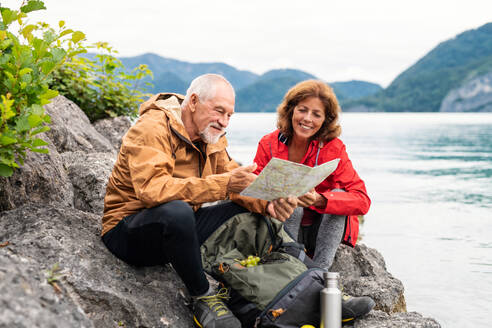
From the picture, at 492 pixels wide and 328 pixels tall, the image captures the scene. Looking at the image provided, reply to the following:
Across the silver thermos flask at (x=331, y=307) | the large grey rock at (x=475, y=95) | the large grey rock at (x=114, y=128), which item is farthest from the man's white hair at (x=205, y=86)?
the large grey rock at (x=475, y=95)

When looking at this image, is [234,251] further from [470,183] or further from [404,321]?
[470,183]

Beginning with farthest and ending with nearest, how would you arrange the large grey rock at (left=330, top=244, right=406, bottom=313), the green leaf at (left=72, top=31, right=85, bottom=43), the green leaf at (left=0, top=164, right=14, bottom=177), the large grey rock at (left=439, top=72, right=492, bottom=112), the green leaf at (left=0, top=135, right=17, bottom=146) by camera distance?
the large grey rock at (left=439, top=72, right=492, bottom=112) < the large grey rock at (left=330, top=244, right=406, bottom=313) < the green leaf at (left=72, top=31, right=85, bottom=43) < the green leaf at (left=0, top=164, right=14, bottom=177) < the green leaf at (left=0, top=135, right=17, bottom=146)

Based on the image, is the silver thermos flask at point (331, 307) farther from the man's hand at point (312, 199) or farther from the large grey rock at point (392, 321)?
the man's hand at point (312, 199)

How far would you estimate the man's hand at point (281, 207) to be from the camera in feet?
11.8

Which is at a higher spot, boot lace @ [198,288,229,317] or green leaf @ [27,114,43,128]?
green leaf @ [27,114,43,128]

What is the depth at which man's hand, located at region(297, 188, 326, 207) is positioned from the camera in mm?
4023

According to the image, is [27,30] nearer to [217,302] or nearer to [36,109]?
[36,109]

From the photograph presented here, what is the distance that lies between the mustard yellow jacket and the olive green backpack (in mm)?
576

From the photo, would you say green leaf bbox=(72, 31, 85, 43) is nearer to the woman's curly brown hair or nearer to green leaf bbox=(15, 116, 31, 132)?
green leaf bbox=(15, 116, 31, 132)

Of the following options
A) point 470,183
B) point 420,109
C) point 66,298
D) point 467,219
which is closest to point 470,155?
point 470,183

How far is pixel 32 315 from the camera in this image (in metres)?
2.07

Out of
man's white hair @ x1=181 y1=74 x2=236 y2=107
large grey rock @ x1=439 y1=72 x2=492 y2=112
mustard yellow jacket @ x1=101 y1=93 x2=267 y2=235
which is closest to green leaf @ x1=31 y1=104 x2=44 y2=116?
mustard yellow jacket @ x1=101 y1=93 x2=267 y2=235

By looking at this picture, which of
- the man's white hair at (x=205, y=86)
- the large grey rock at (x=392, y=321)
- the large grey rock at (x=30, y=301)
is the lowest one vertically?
the large grey rock at (x=392, y=321)

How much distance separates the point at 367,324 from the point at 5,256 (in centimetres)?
253
